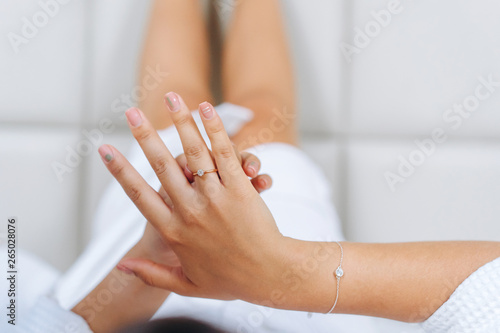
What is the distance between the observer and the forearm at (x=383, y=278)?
1.43ft

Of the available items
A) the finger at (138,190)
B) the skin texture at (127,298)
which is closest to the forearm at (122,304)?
the skin texture at (127,298)

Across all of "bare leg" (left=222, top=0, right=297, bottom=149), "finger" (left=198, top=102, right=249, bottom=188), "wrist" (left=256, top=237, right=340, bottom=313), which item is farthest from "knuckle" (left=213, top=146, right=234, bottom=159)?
"bare leg" (left=222, top=0, right=297, bottom=149)

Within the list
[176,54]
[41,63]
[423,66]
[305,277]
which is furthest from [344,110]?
[41,63]

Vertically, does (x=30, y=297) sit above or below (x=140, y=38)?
below

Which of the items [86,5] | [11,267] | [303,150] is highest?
[86,5]

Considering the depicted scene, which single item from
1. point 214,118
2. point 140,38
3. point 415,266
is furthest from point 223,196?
point 140,38

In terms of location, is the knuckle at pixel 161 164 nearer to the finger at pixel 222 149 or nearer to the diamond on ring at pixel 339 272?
the finger at pixel 222 149

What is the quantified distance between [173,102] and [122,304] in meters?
0.27

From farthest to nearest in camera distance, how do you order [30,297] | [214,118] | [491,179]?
1. [491,179]
2. [30,297]
3. [214,118]

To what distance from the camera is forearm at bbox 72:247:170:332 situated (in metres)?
0.51

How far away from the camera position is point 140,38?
771mm

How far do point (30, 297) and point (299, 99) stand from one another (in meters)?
0.50

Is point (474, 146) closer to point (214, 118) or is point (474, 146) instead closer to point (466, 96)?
point (466, 96)

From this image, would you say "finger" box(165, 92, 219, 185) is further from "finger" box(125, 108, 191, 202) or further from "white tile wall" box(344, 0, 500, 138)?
"white tile wall" box(344, 0, 500, 138)
